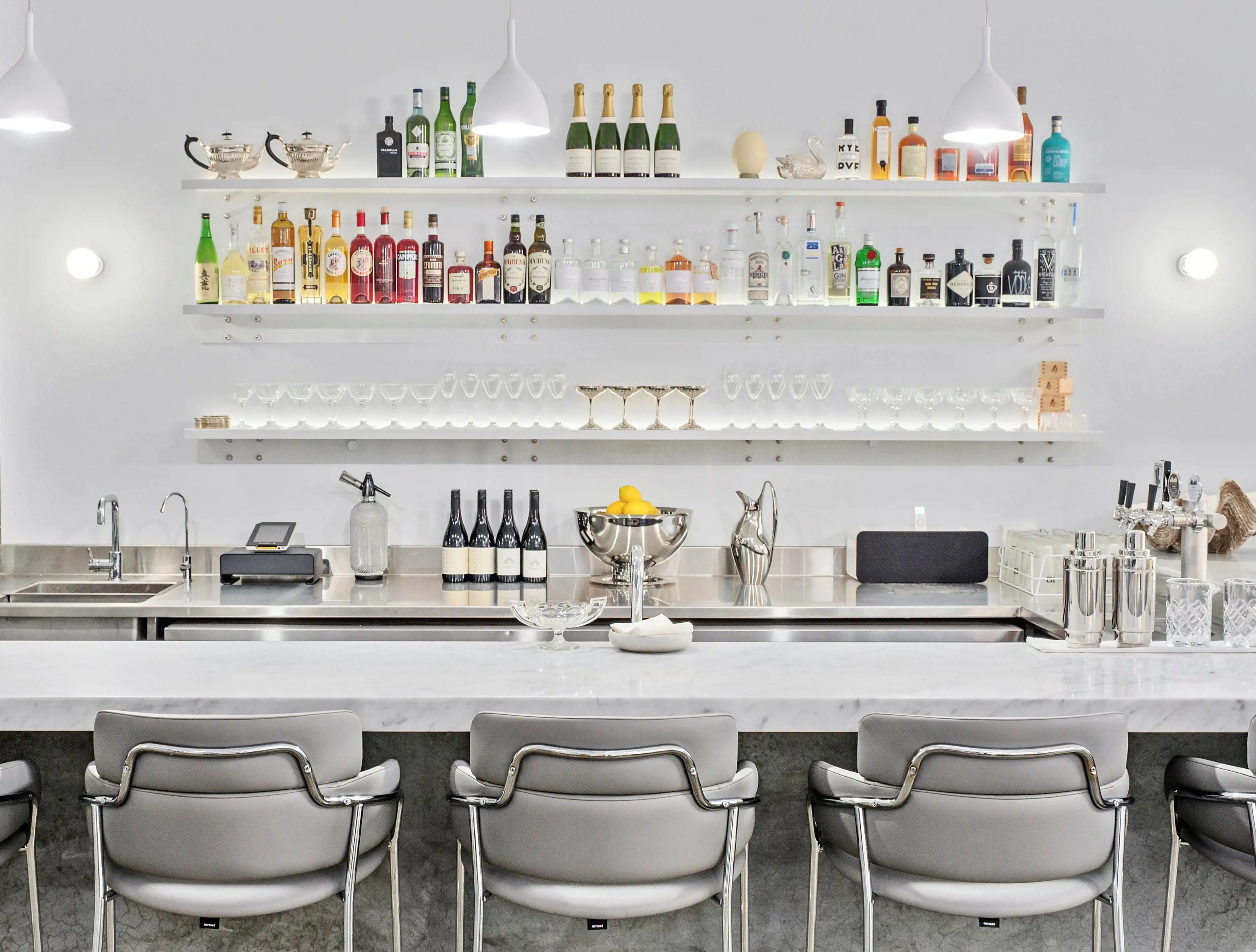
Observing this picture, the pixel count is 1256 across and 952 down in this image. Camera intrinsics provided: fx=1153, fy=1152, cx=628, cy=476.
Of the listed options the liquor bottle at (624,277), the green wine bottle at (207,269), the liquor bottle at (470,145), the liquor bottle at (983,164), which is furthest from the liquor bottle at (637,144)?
the green wine bottle at (207,269)

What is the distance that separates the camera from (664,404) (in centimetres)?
403

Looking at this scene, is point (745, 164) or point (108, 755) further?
point (745, 164)

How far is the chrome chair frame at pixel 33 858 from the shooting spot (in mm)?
1908

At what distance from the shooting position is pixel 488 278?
3836mm

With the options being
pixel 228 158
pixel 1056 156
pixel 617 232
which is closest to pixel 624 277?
pixel 617 232

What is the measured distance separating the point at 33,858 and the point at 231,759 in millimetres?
557

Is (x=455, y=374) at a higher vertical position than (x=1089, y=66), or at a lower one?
lower

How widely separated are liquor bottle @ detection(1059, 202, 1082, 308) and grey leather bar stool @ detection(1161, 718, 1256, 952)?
2.23 metres

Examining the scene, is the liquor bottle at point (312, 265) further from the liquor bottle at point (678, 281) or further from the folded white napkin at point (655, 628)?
the folded white napkin at point (655, 628)

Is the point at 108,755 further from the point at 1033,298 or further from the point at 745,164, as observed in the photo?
the point at 1033,298

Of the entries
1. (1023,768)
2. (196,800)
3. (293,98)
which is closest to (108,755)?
(196,800)

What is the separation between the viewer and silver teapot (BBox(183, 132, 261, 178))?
12.3ft

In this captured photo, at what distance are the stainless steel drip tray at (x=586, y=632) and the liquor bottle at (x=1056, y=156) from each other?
1536 millimetres

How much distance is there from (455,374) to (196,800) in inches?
95.4
